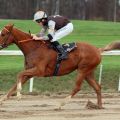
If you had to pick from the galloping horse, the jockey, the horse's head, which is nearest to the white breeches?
the jockey

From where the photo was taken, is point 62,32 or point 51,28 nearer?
point 51,28

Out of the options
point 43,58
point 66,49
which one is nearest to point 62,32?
point 66,49

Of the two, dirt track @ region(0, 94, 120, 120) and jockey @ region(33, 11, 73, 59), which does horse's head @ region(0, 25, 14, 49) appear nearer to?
jockey @ region(33, 11, 73, 59)

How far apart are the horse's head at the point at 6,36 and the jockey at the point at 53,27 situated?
53 cm

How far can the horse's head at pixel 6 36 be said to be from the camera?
37.8 ft

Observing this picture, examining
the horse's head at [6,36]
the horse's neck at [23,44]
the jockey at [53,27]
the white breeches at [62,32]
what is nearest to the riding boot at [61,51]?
the jockey at [53,27]

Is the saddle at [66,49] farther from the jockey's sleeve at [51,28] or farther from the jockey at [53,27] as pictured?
the jockey's sleeve at [51,28]

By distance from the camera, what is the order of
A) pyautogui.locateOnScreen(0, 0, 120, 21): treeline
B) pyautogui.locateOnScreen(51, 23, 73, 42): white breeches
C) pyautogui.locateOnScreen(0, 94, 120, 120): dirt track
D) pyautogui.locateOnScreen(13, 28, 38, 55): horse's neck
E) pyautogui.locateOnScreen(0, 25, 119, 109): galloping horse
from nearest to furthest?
pyautogui.locateOnScreen(0, 94, 120, 120): dirt track < pyautogui.locateOnScreen(0, 25, 119, 109): galloping horse < pyautogui.locateOnScreen(13, 28, 38, 55): horse's neck < pyautogui.locateOnScreen(51, 23, 73, 42): white breeches < pyautogui.locateOnScreen(0, 0, 120, 21): treeline

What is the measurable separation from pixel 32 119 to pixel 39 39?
7.48 ft

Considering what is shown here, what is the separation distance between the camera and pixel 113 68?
18.1m

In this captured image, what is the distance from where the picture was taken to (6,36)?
11555mm

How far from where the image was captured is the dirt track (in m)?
10.4

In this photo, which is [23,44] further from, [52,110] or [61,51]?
[52,110]

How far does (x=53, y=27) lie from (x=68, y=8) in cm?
7088
